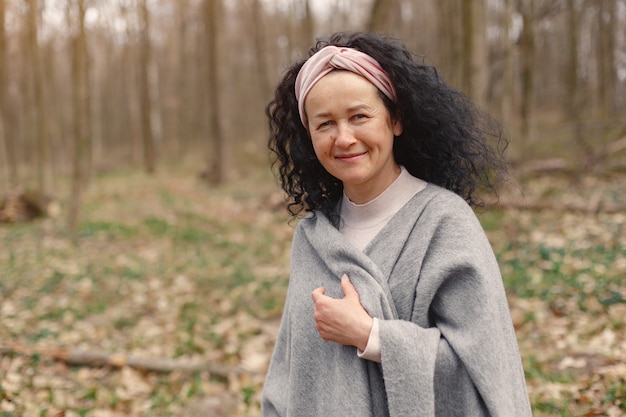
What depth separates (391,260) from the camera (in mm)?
1550

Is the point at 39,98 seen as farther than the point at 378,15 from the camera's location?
Yes

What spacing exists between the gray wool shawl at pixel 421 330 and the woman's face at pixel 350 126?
0.64 ft

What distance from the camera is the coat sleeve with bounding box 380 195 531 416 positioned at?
1.40 m

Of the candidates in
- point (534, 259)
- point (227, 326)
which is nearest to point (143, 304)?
point (227, 326)

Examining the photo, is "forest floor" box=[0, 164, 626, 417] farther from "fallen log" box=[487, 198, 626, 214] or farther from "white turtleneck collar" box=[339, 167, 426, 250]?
"white turtleneck collar" box=[339, 167, 426, 250]

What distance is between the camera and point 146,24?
18031 millimetres

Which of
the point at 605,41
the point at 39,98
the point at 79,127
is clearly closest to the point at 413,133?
the point at 79,127

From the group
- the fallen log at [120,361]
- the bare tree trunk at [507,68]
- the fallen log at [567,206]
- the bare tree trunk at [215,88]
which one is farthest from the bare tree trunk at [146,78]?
the fallen log at [120,361]

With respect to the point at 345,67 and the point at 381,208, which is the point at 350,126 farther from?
the point at 381,208

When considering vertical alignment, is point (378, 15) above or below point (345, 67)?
above

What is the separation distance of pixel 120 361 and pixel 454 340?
357 centimetres

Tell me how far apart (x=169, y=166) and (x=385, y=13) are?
17061mm

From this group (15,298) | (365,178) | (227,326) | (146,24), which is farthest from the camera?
(146,24)

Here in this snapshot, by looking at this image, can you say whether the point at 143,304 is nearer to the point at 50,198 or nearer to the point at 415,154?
the point at 415,154
